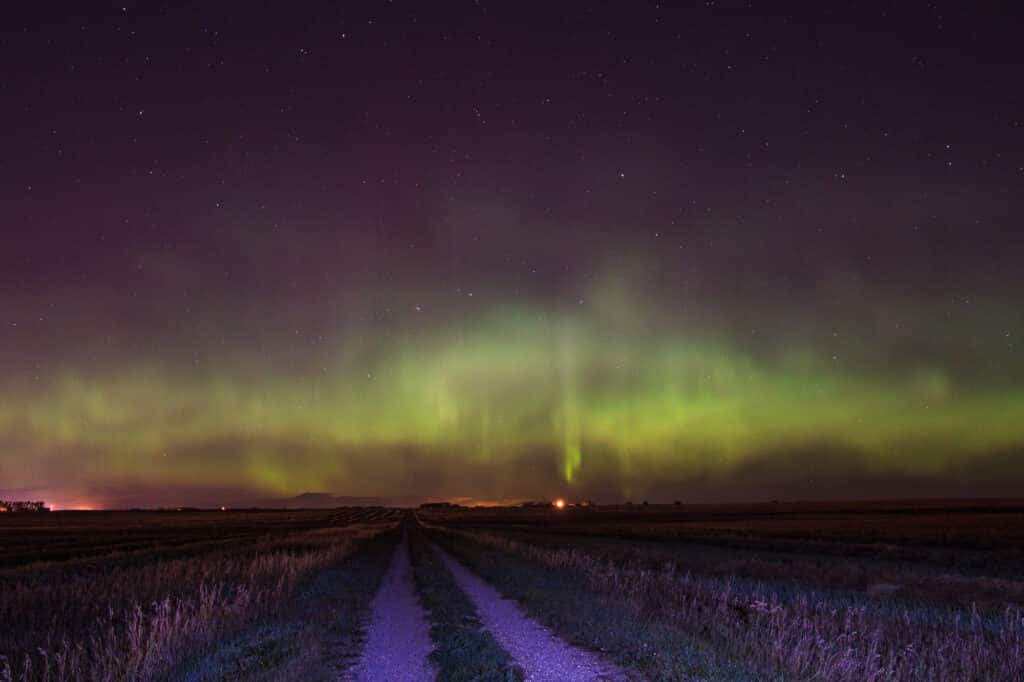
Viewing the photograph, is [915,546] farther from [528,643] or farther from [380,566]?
[528,643]

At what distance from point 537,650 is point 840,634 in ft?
19.5

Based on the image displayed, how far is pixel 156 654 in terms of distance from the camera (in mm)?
11430

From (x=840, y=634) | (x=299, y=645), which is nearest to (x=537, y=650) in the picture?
(x=299, y=645)

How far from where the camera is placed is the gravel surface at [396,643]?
37.8 feet

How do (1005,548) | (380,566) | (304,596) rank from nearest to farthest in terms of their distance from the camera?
(304,596) < (380,566) < (1005,548)

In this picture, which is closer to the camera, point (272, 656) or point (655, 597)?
point (272, 656)

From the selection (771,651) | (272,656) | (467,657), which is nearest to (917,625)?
(771,651)

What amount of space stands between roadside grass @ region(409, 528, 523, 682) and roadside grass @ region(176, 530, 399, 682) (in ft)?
5.65

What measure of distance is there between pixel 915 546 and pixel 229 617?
44.3 m

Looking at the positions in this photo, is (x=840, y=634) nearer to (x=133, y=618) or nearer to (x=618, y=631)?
(x=618, y=631)

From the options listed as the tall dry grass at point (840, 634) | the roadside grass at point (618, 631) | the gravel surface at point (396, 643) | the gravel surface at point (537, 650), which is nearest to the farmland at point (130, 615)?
A: the gravel surface at point (396, 643)

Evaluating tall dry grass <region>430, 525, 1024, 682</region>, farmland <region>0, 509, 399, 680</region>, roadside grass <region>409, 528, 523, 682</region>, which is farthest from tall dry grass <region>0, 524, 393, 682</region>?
tall dry grass <region>430, 525, 1024, 682</region>

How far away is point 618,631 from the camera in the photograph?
1422 cm

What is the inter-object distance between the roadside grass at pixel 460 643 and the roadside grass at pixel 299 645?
1.72 metres
